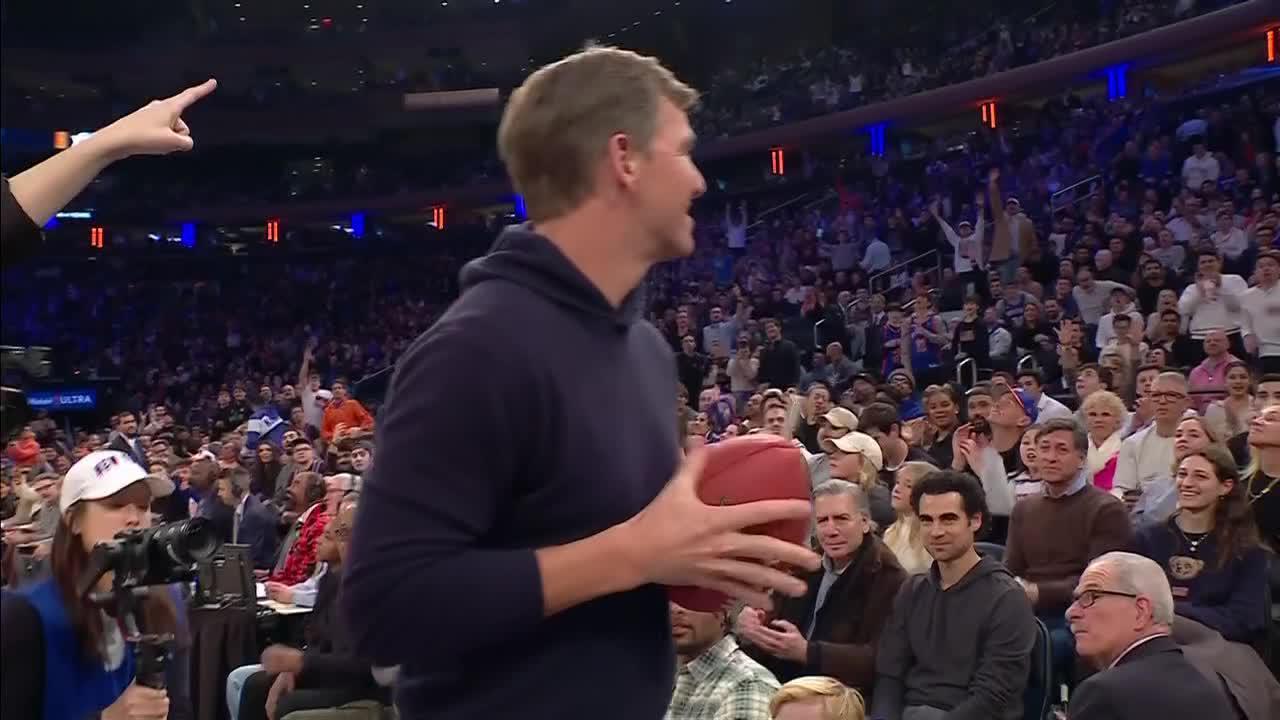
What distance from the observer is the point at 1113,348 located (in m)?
8.93

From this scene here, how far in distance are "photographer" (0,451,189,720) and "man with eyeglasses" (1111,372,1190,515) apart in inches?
193

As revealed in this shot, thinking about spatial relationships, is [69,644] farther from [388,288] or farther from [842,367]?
[388,288]

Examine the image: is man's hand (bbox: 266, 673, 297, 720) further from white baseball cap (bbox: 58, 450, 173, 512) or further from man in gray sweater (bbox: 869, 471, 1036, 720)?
white baseball cap (bbox: 58, 450, 173, 512)

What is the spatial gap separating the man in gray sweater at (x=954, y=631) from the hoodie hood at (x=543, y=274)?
3357 millimetres

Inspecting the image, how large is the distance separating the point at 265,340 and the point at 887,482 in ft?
65.0

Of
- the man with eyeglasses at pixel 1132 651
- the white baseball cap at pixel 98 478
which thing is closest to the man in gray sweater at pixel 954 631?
the man with eyeglasses at pixel 1132 651

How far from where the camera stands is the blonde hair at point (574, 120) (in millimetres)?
1429

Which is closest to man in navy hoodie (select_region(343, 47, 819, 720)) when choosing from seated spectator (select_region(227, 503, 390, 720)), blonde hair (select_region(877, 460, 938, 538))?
seated spectator (select_region(227, 503, 390, 720))

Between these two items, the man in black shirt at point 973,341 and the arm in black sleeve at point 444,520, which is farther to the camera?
the man in black shirt at point 973,341

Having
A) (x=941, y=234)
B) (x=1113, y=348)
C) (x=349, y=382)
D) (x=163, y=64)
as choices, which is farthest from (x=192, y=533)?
(x=163, y=64)

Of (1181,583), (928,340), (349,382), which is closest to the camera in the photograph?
(1181,583)

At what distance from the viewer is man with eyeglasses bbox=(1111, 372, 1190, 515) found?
253 inches

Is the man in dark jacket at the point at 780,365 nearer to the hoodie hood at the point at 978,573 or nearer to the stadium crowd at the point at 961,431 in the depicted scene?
the stadium crowd at the point at 961,431

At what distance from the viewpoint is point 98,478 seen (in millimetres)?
3053
